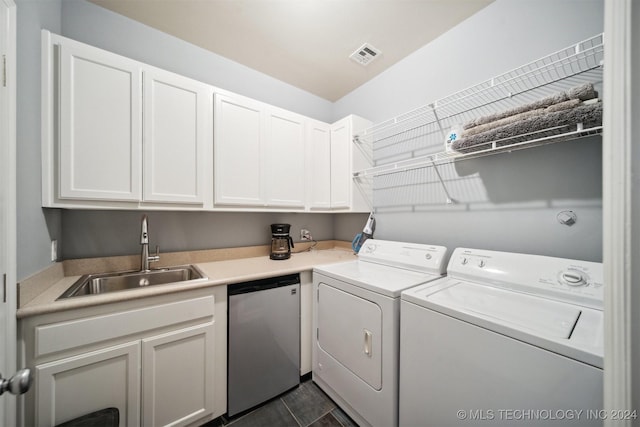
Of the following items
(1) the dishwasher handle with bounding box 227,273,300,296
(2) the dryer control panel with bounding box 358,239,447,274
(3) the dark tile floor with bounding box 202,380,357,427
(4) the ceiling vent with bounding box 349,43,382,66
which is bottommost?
(3) the dark tile floor with bounding box 202,380,357,427

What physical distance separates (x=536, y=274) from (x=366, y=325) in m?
0.91

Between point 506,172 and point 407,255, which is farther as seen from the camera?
point 407,255

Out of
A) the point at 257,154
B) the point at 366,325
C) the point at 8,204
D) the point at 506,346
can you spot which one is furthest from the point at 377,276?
the point at 8,204

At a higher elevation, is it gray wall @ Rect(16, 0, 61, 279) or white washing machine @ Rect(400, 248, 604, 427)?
gray wall @ Rect(16, 0, 61, 279)

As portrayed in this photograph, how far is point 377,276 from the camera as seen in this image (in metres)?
1.48

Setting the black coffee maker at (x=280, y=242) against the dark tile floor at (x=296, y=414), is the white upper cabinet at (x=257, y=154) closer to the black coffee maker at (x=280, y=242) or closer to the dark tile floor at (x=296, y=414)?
the black coffee maker at (x=280, y=242)

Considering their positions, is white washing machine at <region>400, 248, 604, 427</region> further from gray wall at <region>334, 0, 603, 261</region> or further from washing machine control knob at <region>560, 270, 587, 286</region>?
gray wall at <region>334, 0, 603, 261</region>

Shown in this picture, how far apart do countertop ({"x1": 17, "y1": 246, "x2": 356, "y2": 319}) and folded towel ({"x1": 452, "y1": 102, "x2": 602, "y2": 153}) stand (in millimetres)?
1382

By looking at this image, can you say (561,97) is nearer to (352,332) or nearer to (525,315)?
(525,315)

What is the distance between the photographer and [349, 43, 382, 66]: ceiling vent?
1.93m

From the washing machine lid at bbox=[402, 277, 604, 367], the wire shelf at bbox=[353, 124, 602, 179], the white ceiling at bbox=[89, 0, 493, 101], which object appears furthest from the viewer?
the white ceiling at bbox=[89, 0, 493, 101]

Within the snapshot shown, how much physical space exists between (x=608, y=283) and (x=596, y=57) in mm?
1405

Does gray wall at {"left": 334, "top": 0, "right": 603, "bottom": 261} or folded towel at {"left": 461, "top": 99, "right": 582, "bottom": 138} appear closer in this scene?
folded towel at {"left": 461, "top": 99, "right": 582, "bottom": 138}

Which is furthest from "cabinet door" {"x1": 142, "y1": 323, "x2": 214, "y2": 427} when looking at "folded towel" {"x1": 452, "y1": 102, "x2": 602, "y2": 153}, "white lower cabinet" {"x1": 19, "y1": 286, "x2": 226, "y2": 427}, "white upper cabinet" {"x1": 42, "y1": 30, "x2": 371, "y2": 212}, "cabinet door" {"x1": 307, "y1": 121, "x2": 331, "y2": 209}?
"folded towel" {"x1": 452, "y1": 102, "x2": 602, "y2": 153}
